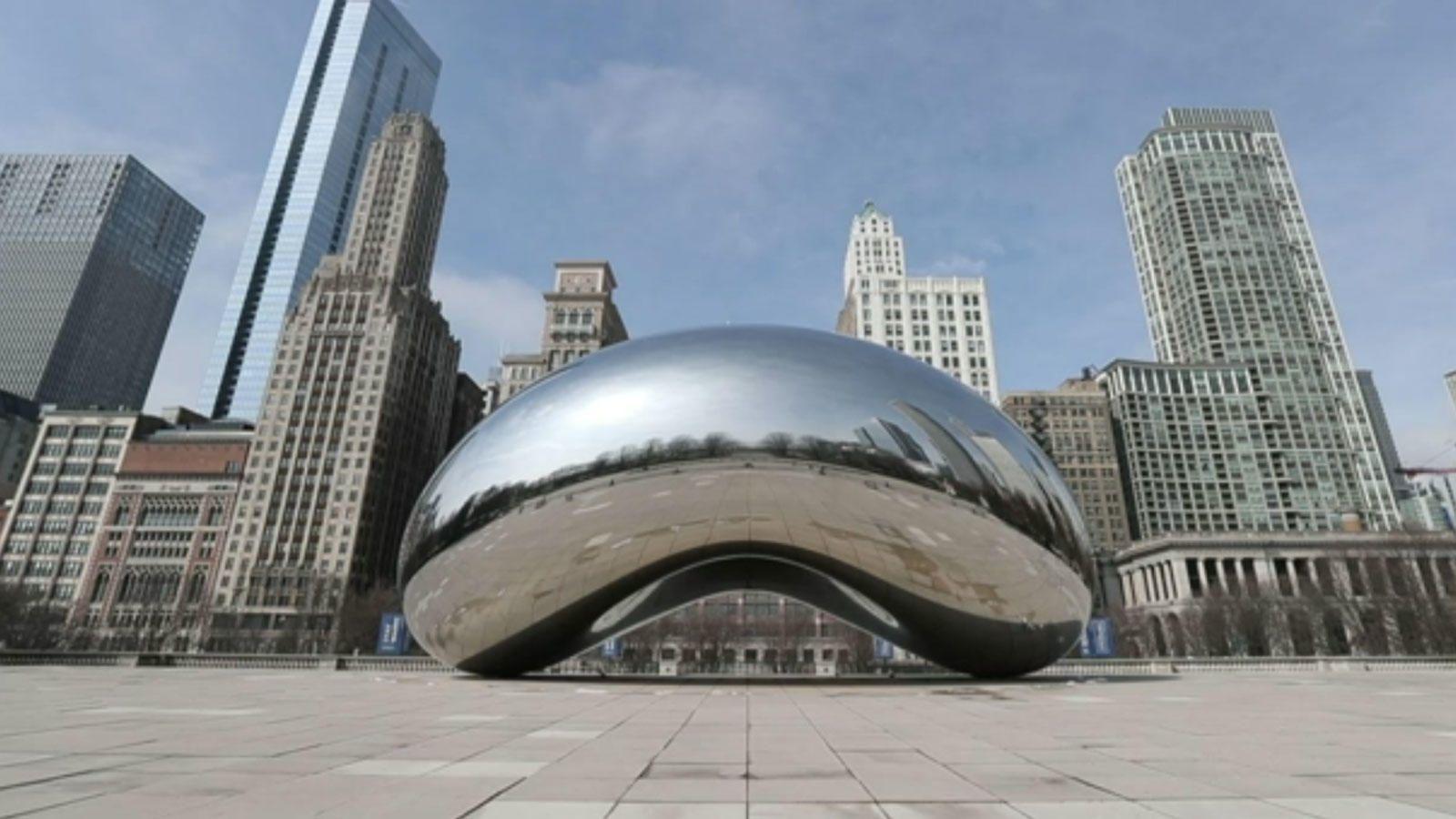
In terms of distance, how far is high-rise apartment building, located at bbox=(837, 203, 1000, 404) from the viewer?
119375 millimetres

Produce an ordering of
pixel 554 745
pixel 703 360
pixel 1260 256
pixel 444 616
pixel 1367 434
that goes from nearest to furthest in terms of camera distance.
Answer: pixel 554 745
pixel 703 360
pixel 444 616
pixel 1367 434
pixel 1260 256

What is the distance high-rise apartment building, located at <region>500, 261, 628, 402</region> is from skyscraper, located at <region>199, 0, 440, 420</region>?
81161mm

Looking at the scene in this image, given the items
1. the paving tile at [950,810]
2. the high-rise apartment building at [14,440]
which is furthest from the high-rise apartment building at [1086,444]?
the high-rise apartment building at [14,440]

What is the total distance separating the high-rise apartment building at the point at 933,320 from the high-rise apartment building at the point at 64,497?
122 m

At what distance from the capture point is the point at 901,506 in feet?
31.4

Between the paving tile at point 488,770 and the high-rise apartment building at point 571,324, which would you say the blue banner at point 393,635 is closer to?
the paving tile at point 488,770

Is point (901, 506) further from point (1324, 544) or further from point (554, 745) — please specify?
point (1324, 544)

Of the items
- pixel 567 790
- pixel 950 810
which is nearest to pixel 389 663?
pixel 567 790

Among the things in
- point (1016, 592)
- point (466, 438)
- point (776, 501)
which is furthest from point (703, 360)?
point (1016, 592)

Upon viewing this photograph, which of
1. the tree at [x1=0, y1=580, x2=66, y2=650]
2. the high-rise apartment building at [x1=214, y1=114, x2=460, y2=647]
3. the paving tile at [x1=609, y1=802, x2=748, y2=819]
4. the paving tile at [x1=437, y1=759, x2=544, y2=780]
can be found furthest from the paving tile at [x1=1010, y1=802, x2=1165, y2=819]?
the high-rise apartment building at [x1=214, y1=114, x2=460, y2=647]

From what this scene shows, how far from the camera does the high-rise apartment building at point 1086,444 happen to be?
383 ft

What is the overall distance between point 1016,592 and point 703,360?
5767mm

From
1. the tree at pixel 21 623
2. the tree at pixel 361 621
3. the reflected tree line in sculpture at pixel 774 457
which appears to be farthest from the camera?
the tree at pixel 361 621

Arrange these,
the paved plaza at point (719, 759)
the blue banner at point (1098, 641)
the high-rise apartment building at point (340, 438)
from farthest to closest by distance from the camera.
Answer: the high-rise apartment building at point (340, 438), the blue banner at point (1098, 641), the paved plaza at point (719, 759)
